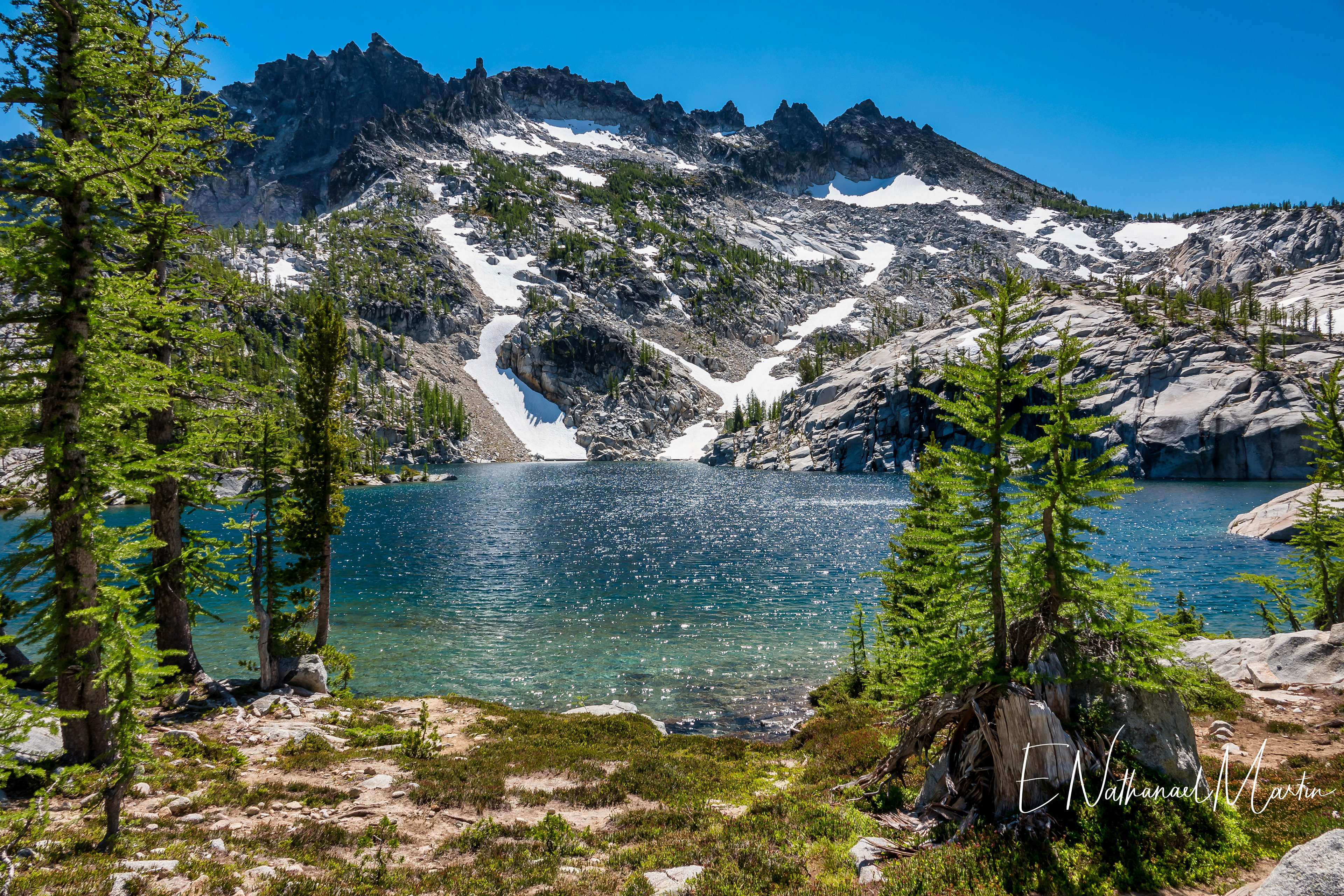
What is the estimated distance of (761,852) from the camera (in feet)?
31.8

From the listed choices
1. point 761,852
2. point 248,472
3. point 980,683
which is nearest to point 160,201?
point 248,472

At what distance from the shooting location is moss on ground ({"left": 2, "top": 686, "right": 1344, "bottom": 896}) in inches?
323

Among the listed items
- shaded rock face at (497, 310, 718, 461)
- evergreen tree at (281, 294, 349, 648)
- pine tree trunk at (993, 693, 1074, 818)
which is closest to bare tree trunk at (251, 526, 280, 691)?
evergreen tree at (281, 294, 349, 648)

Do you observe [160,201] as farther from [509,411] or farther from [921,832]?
[509,411]

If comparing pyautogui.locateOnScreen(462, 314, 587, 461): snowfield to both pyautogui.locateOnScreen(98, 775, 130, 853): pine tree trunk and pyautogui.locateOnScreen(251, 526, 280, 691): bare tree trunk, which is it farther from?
pyautogui.locateOnScreen(98, 775, 130, 853): pine tree trunk

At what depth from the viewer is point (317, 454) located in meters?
21.9

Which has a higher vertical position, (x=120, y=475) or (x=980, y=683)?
(x=120, y=475)

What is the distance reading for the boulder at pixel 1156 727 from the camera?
9516mm

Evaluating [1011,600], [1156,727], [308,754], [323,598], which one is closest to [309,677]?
[323,598]

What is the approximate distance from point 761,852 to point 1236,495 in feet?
336

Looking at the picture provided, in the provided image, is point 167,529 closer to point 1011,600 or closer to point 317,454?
point 317,454

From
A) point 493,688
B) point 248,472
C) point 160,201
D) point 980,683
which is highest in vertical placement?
point 160,201

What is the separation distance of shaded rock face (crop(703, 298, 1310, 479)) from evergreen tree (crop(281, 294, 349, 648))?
260ft

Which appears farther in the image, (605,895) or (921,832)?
(921,832)
